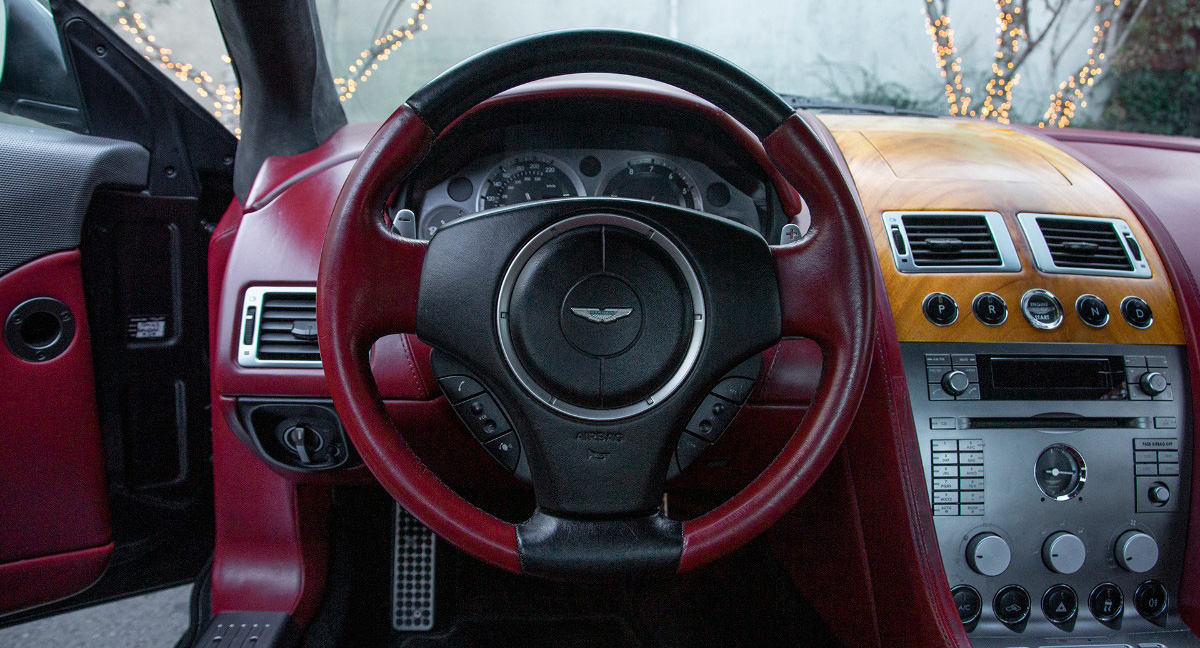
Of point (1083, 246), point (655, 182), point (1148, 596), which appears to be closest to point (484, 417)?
point (655, 182)

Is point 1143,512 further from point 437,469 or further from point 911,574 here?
point 437,469

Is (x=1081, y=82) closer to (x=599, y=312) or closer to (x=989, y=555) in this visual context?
(x=989, y=555)

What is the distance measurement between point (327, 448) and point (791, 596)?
1095 mm

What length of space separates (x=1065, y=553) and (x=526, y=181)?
3.83ft

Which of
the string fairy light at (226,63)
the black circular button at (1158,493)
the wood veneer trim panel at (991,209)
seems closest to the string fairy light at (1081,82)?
the wood veneer trim panel at (991,209)

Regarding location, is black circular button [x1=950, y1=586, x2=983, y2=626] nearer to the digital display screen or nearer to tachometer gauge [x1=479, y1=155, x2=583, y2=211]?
the digital display screen

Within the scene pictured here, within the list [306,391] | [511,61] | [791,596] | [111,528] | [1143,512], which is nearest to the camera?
[511,61]

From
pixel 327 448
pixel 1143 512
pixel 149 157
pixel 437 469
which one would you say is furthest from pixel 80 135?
pixel 1143 512

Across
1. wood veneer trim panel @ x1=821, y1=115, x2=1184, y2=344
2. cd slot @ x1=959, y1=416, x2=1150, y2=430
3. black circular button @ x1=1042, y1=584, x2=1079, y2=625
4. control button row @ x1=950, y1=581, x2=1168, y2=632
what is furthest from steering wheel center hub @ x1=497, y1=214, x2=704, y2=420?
black circular button @ x1=1042, y1=584, x2=1079, y2=625

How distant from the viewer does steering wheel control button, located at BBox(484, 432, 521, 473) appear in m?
0.97

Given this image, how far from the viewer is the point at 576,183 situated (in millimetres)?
1307

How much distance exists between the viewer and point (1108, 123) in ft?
20.3

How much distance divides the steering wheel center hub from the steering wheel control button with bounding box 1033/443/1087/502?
2.64 ft

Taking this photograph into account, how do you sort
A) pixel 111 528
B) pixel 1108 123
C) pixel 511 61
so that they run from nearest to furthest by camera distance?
1. pixel 511 61
2. pixel 111 528
3. pixel 1108 123
